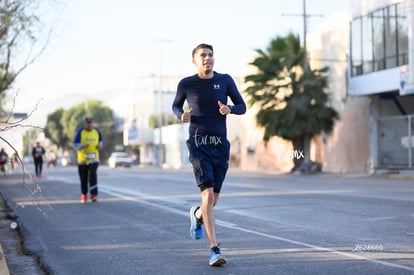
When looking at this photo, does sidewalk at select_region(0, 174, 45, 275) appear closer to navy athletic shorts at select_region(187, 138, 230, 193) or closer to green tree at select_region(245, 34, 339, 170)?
navy athletic shorts at select_region(187, 138, 230, 193)

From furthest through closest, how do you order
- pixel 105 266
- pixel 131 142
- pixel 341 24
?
pixel 131 142, pixel 341 24, pixel 105 266

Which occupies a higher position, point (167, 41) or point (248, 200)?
point (167, 41)

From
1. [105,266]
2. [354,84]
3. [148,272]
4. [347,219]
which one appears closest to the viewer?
[148,272]

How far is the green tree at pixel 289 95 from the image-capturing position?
122 ft

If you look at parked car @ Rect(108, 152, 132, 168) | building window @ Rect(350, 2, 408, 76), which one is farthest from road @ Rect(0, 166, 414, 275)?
parked car @ Rect(108, 152, 132, 168)

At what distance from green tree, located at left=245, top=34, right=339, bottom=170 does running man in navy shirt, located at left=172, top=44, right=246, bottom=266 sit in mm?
30273

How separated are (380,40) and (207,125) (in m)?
29.0

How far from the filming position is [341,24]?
40219 mm

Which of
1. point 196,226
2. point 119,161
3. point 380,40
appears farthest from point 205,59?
point 119,161

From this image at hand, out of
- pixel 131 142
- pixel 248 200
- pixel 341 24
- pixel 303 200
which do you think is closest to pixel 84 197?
pixel 248 200

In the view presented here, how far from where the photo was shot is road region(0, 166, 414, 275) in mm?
6793

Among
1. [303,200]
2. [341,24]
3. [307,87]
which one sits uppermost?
[341,24]

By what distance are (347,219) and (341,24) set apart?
3092 cm

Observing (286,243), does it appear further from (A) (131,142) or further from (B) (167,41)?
(A) (131,142)
